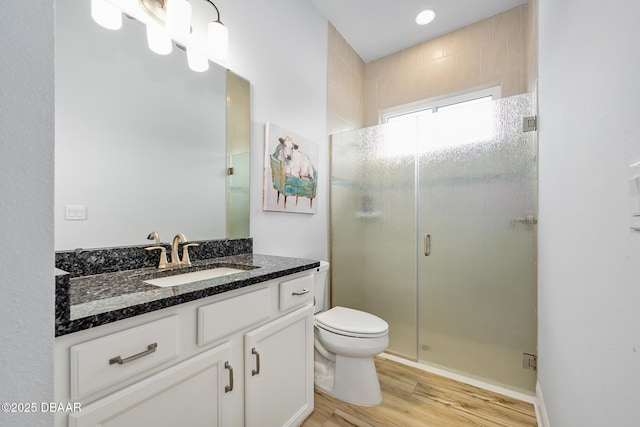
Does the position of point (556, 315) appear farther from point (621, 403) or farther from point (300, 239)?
point (300, 239)

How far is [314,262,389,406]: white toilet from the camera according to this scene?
157 centimetres

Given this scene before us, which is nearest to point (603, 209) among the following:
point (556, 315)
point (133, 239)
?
point (556, 315)

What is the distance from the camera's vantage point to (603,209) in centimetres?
64

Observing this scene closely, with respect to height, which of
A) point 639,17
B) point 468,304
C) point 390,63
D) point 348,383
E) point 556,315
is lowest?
point 348,383

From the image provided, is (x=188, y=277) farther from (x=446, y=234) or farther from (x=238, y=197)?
(x=446, y=234)

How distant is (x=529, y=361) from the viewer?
170 cm

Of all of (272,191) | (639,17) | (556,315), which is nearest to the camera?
(639,17)

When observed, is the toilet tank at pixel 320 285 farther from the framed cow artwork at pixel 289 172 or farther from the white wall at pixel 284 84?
the framed cow artwork at pixel 289 172

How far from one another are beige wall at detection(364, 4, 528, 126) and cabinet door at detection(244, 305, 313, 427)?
2.33 meters

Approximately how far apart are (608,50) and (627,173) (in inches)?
12.1

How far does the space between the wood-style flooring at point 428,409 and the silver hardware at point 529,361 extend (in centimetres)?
21

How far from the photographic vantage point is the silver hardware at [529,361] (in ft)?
5.54

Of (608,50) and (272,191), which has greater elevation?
(608,50)

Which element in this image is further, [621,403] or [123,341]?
[123,341]
